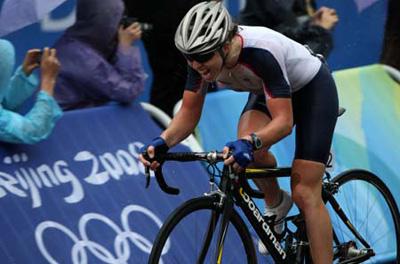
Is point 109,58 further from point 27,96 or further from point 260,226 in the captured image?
point 260,226

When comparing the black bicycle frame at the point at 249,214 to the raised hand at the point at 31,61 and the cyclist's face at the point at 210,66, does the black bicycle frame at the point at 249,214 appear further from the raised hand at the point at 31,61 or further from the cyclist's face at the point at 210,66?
the raised hand at the point at 31,61

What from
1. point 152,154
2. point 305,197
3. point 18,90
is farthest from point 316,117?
point 18,90

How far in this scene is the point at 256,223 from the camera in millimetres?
6094

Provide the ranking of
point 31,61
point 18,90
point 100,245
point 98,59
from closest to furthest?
1. point 100,245
2. point 18,90
3. point 31,61
4. point 98,59

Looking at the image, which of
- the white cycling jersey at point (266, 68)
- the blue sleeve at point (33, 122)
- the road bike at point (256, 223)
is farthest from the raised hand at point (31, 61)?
the white cycling jersey at point (266, 68)

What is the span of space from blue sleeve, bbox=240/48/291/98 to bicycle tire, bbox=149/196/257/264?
24.8 inches

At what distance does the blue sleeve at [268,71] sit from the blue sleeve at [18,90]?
1903 millimetres

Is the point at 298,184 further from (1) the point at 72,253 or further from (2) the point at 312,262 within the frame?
(1) the point at 72,253

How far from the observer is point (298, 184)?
20.5ft

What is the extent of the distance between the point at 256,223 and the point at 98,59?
218cm

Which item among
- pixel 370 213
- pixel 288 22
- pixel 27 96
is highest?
pixel 27 96

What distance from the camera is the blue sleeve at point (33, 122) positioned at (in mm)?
6785

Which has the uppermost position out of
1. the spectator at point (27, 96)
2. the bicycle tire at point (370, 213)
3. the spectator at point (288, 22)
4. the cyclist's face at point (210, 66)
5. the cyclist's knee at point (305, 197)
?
the cyclist's face at point (210, 66)

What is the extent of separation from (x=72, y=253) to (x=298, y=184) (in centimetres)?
147
